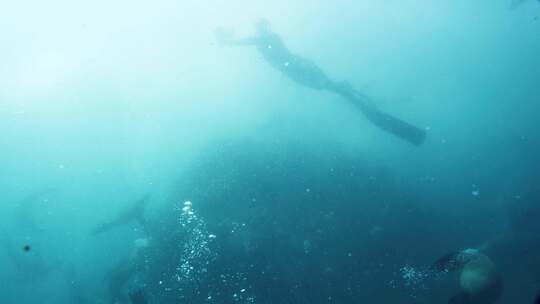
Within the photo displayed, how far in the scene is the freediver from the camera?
16266 millimetres

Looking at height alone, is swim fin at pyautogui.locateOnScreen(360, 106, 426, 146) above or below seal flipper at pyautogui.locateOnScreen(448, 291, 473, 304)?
above

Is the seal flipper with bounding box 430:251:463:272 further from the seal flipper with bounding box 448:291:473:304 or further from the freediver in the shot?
the freediver

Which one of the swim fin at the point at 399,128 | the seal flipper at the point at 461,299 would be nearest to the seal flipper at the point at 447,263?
the seal flipper at the point at 461,299

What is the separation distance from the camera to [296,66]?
16.9 m

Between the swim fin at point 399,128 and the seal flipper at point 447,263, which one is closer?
the seal flipper at point 447,263

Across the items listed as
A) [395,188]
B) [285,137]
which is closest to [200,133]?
[285,137]

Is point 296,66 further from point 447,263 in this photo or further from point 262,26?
point 447,263

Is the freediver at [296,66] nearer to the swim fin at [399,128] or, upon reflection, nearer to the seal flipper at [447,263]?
the swim fin at [399,128]

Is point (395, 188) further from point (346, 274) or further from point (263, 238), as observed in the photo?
point (263, 238)

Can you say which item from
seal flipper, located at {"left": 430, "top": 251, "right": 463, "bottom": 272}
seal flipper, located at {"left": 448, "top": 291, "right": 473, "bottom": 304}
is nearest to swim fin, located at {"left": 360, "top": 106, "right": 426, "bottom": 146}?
seal flipper, located at {"left": 430, "top": 251, "right": 463, "bottom": 272}

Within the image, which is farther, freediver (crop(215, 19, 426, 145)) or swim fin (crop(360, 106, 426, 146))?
freediver (crop(215, 19, 426, 145))

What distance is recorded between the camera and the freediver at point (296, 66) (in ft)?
53.4

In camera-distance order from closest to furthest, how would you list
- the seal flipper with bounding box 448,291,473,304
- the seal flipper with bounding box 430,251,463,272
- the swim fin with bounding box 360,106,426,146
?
the seal flipper with bounding box 448,291,473,304 < the seal flipper with bounding box 430,251,463,272 < the swim fin with bounding box 360,106,426,146

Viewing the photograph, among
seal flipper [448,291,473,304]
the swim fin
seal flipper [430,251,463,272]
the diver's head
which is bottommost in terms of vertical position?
seal flipper [430,251,463,272]
